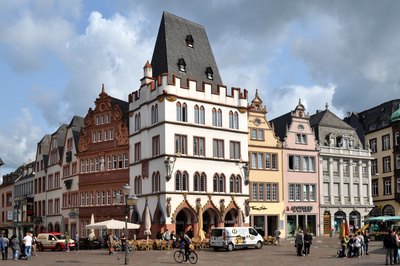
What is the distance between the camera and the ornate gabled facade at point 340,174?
67812mm

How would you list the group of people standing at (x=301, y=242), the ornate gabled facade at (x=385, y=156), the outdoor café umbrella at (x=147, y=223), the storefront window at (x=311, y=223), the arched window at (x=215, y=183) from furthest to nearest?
the ornate gabled facade at (x=385, y=156)
the storefront window at (x=311, y=223)
the arched window at (x=215, y=183)
the outdoor café umbrella at (x=147, y=223)
the group of people standing at (x=301, y=242)

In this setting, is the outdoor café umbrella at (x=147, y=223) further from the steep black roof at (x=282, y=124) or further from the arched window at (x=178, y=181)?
the steep black roof at (x=282, y=124)

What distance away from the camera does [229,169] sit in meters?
57.4

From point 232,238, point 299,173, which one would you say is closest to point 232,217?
point 299,173

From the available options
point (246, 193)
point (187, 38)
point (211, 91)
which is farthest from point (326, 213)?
point (187, 38)

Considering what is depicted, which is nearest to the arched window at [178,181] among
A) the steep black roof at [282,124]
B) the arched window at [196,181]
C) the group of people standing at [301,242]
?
the arched window at [196,181]

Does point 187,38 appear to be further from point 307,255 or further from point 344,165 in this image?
point 307,255

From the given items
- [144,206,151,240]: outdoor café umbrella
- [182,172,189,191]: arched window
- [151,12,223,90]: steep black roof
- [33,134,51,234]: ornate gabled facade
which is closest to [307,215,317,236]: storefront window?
[182,172,189,191]: arched window

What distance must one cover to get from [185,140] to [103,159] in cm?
1360

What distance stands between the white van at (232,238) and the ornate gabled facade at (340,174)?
82.4 feet

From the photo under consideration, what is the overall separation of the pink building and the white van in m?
20.5

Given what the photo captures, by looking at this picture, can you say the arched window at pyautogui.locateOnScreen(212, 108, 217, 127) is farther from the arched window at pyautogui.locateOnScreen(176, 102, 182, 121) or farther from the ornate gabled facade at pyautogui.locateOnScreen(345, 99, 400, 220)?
the ornate gabled facade at pyautogui.locateOnScreen(345, 99, 400, 220)

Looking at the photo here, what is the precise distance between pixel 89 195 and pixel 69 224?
6.14m

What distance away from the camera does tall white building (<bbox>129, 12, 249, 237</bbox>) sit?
5338 cm
